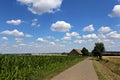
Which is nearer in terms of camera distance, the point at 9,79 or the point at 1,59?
the point at 9,79

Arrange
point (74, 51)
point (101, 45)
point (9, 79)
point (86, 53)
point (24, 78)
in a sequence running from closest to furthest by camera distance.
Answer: point (9, 79), point (24, 78), point (101, 45), point (86, 53), point (74, 51)

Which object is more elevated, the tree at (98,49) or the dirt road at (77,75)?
the tree at (98,49)

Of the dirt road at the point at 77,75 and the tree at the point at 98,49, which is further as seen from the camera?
the tree at the point at 98,49

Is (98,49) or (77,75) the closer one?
(77,75)

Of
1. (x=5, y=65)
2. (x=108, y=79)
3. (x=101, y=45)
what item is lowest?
(x=108, y=79)

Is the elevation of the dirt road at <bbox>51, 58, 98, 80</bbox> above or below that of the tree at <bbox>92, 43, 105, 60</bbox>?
below

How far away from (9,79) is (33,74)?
490cm

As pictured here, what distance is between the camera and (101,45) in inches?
3971

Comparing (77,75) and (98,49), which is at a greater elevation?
(98,49)

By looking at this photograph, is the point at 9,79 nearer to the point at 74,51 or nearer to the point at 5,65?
the point at 5,65

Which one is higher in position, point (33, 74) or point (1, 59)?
point (1, 59)

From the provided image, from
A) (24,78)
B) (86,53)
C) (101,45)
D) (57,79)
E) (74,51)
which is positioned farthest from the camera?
(74,51)

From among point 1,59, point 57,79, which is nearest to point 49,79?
point 57,79

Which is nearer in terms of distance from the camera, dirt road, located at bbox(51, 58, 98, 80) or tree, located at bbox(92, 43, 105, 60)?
dirt road, located at bbox(51, 58, 98, 80)
